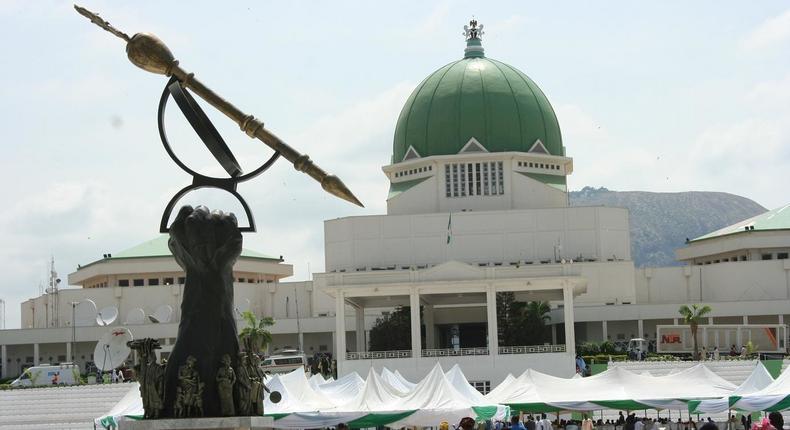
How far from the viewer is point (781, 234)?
291ft

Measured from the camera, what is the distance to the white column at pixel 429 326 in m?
76.0

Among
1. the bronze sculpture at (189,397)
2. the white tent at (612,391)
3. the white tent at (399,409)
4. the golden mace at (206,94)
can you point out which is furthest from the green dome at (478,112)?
the bronze sculpture at (189,397)

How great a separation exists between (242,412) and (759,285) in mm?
63823

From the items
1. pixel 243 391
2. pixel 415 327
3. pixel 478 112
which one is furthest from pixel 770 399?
pixel 478 112

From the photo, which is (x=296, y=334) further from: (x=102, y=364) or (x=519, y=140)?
(x=102, y=364)

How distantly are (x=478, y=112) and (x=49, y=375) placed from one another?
27.8m

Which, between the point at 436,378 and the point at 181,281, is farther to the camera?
the point at 181,281

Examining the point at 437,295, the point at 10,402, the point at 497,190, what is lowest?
the point at 10,402

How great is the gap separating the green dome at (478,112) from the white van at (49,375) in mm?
24553

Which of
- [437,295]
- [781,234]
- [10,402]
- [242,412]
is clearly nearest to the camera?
[242,412]

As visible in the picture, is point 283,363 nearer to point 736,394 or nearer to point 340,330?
point 340,330

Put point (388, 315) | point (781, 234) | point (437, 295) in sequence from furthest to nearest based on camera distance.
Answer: point (781, 234), point (388, 315), point (437, 295)

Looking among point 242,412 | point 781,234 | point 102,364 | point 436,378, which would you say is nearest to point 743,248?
point 781,234

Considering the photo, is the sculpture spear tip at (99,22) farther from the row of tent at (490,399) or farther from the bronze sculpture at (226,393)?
the row of tent at (490,399)
